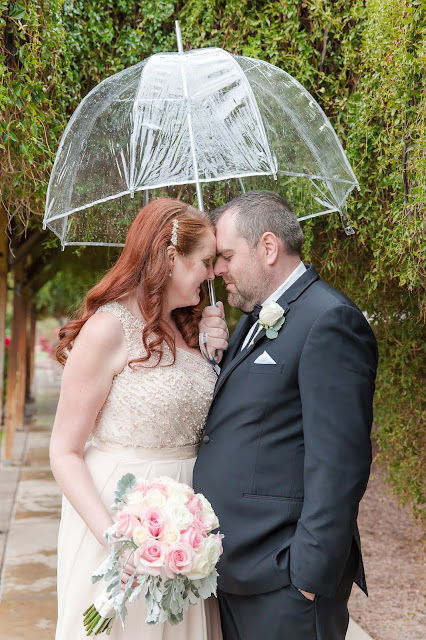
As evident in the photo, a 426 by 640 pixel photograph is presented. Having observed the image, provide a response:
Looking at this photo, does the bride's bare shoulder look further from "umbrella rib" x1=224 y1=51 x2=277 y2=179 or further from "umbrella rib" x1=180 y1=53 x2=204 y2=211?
"umbrella rib" x1=224 y1=51 x2=277 y2=179

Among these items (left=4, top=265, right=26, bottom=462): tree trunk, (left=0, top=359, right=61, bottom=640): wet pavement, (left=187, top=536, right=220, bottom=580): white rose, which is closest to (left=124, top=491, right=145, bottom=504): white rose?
(left=187, top=536, right=220, bottom=580): white rose

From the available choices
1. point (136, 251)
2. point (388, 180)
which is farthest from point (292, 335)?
point (388, 180)

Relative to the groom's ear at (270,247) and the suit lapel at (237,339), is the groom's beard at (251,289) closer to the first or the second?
the groom's ear at (270,247)

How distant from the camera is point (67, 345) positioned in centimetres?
278

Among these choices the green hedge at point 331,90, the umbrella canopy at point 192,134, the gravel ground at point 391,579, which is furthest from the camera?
the gravel ground at point 391,579

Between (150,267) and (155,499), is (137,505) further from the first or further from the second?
(150,267)

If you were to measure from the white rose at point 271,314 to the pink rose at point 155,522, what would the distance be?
0.75 metres

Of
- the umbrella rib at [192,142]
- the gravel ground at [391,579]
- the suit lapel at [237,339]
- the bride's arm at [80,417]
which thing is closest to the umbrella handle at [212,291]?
the suit lapel at [237,339]

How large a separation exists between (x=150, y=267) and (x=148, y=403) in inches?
19.8

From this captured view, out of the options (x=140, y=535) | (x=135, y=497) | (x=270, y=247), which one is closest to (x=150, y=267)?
(x=270, y=247)

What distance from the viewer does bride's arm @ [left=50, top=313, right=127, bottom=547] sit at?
8.23 ft

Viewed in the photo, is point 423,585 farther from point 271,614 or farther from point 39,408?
point 39,408

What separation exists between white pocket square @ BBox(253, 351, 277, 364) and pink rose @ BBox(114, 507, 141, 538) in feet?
2.23

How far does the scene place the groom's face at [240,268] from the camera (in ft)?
8.66
